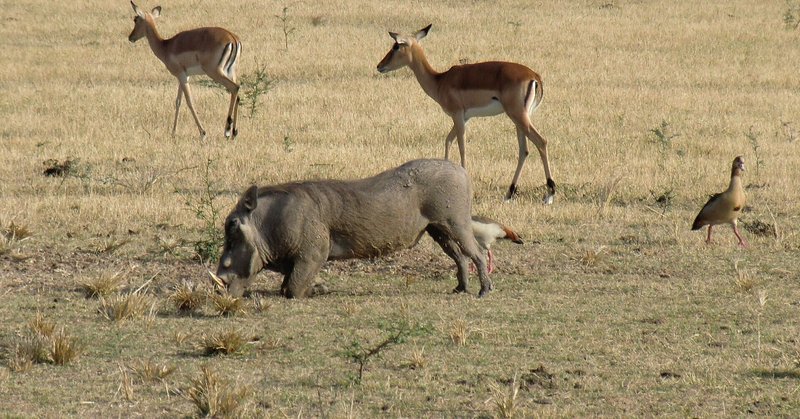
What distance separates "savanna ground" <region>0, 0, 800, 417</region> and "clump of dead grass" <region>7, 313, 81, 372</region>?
0.06 feet

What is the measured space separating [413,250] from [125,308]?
3335 millimetres

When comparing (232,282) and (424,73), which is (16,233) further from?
(424,73)

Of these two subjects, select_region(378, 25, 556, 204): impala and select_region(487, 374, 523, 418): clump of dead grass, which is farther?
select_region(378, 25, 556, 204): impala

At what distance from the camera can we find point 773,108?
20.2 metres

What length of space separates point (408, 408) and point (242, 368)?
118cm

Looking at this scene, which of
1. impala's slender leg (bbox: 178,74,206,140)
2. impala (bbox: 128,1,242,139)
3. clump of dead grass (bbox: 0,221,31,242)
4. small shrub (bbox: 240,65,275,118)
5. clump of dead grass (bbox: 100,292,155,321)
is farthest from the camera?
impala (bbox: 128,1,242,139)

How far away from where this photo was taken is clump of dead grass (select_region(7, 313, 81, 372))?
671 centimetres

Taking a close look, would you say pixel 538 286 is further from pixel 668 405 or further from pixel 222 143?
pixel 222 143

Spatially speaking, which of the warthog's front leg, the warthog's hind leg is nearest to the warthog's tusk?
the warthog's front leg

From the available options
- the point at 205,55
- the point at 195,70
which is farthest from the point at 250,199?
the point at 195,70

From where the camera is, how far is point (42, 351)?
685 cm

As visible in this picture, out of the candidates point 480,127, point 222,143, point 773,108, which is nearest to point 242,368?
point 222,143

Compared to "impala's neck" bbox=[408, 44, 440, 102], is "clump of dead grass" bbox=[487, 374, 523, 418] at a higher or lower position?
higher

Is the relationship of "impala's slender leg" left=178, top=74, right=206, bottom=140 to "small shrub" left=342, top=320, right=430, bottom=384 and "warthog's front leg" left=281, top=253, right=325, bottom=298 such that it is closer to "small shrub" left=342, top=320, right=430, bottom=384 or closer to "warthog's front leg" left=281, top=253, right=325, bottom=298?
"warthog's front leg" left=281, top=253, right=325, bottom=298
